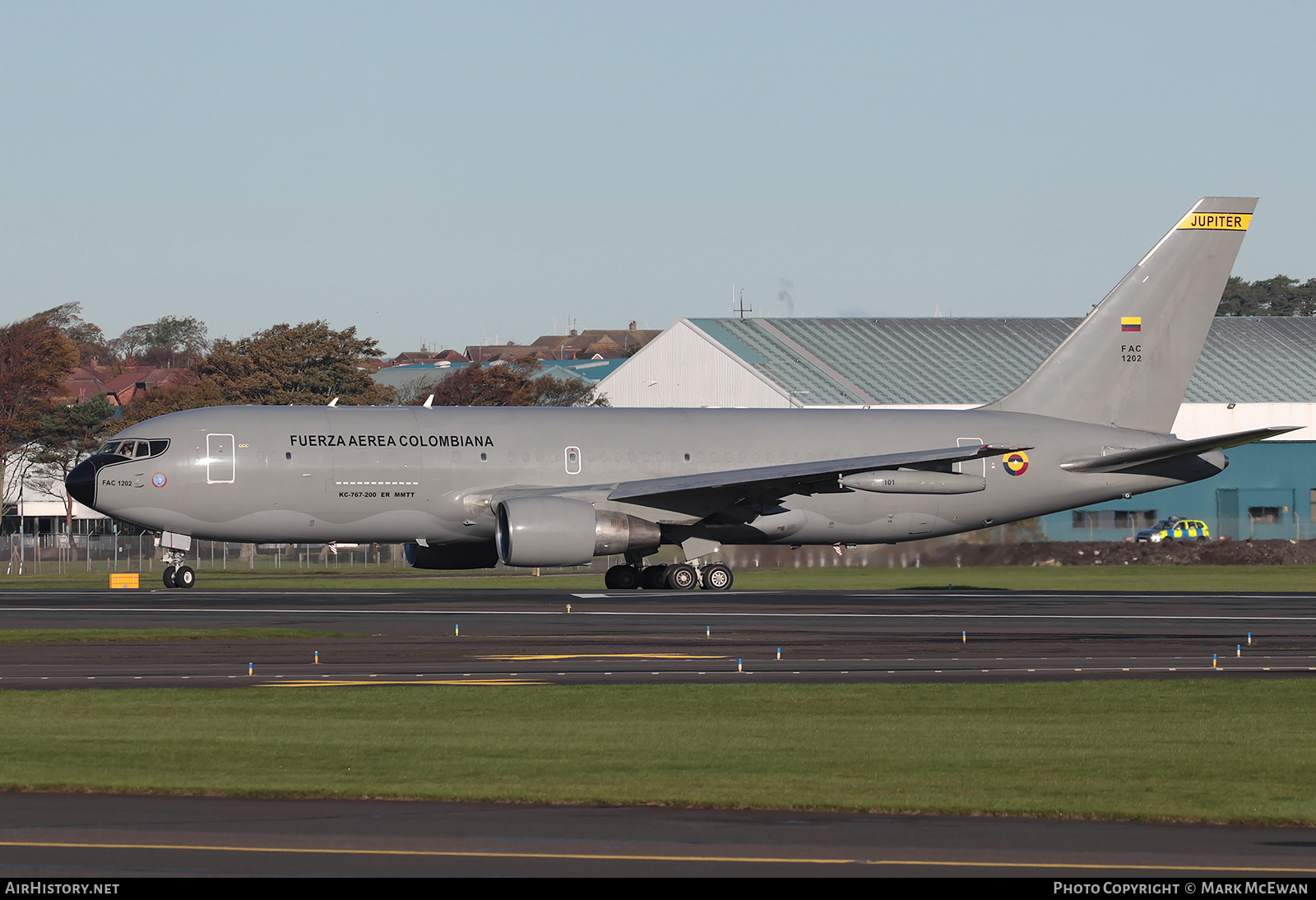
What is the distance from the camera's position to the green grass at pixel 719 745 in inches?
476

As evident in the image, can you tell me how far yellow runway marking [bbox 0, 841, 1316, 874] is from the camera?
374 inches

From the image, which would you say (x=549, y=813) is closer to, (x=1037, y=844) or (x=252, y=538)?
(x=1037, y=844)

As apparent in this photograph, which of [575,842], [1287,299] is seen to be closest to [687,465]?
[575,842]

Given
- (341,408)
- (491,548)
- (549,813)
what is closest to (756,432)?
(491,548)

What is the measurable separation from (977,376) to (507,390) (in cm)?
2734

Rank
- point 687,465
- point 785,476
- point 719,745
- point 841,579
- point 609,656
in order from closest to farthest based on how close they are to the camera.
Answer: point 719,745
point 609,656
point 785,476
point 687,465
point 841,579

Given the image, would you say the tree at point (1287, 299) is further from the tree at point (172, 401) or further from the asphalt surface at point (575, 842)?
the asphalt surface at point (575, 842)

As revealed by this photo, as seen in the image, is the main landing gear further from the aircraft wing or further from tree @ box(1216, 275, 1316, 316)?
tree @ box(1216, 275, 1316, 316)

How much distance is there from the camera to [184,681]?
63.8ft

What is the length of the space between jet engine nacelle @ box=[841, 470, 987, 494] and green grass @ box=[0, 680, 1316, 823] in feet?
67.7

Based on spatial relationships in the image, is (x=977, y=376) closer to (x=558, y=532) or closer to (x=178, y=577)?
(x=558, y=532)

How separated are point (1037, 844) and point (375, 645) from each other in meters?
15.5

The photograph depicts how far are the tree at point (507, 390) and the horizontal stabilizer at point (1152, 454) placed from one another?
5344cm

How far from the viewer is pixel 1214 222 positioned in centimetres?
4459
